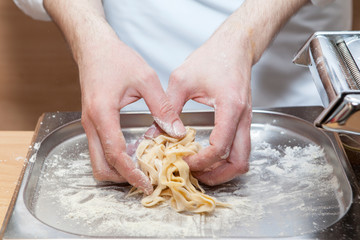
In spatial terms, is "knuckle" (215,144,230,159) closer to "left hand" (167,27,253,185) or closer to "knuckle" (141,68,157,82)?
"left hand" (167,27,253,185)

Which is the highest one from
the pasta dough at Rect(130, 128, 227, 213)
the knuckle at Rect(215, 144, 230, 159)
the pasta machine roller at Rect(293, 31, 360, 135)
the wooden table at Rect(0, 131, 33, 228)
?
the pasta machine roller at Rect(293, 31, 360, 135)

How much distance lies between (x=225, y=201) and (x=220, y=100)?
0.22 m

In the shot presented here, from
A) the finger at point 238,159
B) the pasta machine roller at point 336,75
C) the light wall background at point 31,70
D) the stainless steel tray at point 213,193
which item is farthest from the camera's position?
the light wall background at point 31,70

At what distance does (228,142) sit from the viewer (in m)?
1.09

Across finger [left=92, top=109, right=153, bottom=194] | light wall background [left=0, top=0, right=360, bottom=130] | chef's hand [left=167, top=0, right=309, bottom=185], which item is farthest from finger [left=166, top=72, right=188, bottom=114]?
light wall background [left=0, top=0, right=360, bottom=130]

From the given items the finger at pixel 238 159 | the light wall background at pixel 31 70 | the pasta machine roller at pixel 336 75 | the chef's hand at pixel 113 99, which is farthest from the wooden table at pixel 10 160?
the light wall background at pixel 31 70

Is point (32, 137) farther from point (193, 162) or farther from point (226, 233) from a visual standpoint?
Result: point (226, 233)

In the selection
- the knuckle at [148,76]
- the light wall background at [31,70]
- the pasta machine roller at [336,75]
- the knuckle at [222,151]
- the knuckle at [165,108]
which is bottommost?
the light wall background at [31,70]

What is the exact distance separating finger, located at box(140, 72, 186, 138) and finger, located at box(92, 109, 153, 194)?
0.28ft

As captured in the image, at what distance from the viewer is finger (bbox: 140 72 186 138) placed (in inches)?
44.9

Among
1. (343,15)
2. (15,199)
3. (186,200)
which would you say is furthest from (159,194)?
(343,15)

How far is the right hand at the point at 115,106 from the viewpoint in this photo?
43.1 inches

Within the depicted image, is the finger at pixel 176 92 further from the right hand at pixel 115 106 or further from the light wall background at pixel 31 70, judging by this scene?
the light wall background at pixel 31 70

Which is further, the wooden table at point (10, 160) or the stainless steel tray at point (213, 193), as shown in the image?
the wooden table at point (10, 160)
